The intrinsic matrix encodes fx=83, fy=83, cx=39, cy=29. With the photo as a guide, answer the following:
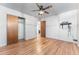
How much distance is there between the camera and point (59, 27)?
2.15m

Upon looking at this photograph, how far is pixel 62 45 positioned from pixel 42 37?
2.31 ft

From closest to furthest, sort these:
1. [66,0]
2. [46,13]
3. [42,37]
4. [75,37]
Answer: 1. [66,0]
2. [75,37]
3. [46,13]
4. [42,37]

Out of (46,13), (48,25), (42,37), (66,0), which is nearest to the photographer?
(66,0)

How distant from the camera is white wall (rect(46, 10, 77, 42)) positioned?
2008 mm

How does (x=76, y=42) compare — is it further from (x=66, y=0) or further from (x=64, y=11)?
(x=66, y=0)

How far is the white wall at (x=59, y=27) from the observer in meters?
2.01

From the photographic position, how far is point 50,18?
2.29 metres

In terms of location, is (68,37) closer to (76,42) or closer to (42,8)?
(76,42)

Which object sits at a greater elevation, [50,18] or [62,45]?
[50,18]

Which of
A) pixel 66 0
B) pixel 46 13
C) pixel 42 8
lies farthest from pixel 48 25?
pixel 66 0
